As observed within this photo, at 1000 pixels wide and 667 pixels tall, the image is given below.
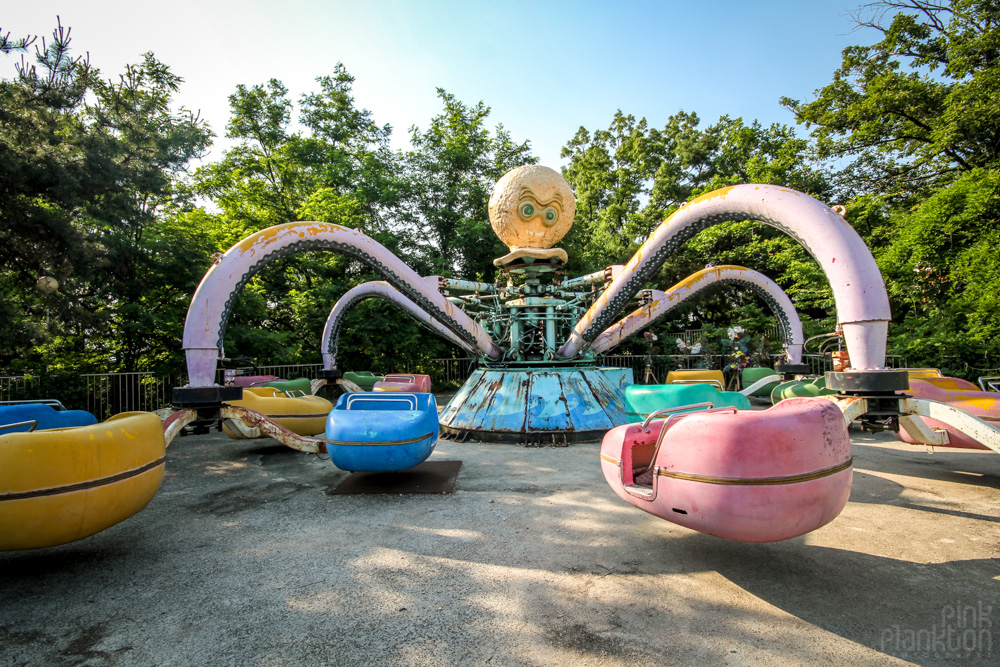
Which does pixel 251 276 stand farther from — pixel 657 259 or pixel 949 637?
pixel 949 637

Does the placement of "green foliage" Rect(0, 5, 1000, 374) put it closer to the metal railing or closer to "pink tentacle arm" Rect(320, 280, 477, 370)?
the metal railing

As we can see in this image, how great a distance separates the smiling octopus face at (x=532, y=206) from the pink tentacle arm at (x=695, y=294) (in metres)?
2.08

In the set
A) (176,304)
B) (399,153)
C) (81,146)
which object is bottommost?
(176,304)

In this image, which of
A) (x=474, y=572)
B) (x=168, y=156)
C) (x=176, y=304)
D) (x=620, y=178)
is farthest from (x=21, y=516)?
(x=620, y=178)

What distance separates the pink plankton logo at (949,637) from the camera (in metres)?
2.03

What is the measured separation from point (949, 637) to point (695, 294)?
812cm

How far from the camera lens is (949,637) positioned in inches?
83.4

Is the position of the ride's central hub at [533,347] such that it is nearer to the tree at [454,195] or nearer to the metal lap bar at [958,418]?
the metal lap bar at [958,418]

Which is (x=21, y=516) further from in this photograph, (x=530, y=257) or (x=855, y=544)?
(x=530, y=257)

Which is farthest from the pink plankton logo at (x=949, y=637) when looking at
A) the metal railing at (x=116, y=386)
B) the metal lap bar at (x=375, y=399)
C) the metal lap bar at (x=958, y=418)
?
the metal railing at (x=116, y=386)

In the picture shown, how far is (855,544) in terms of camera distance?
320 cm

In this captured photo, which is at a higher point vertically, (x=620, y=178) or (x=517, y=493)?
(x=620, y=178)

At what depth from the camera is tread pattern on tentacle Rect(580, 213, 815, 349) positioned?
467 centimetres

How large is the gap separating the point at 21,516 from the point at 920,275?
57.7 feet
